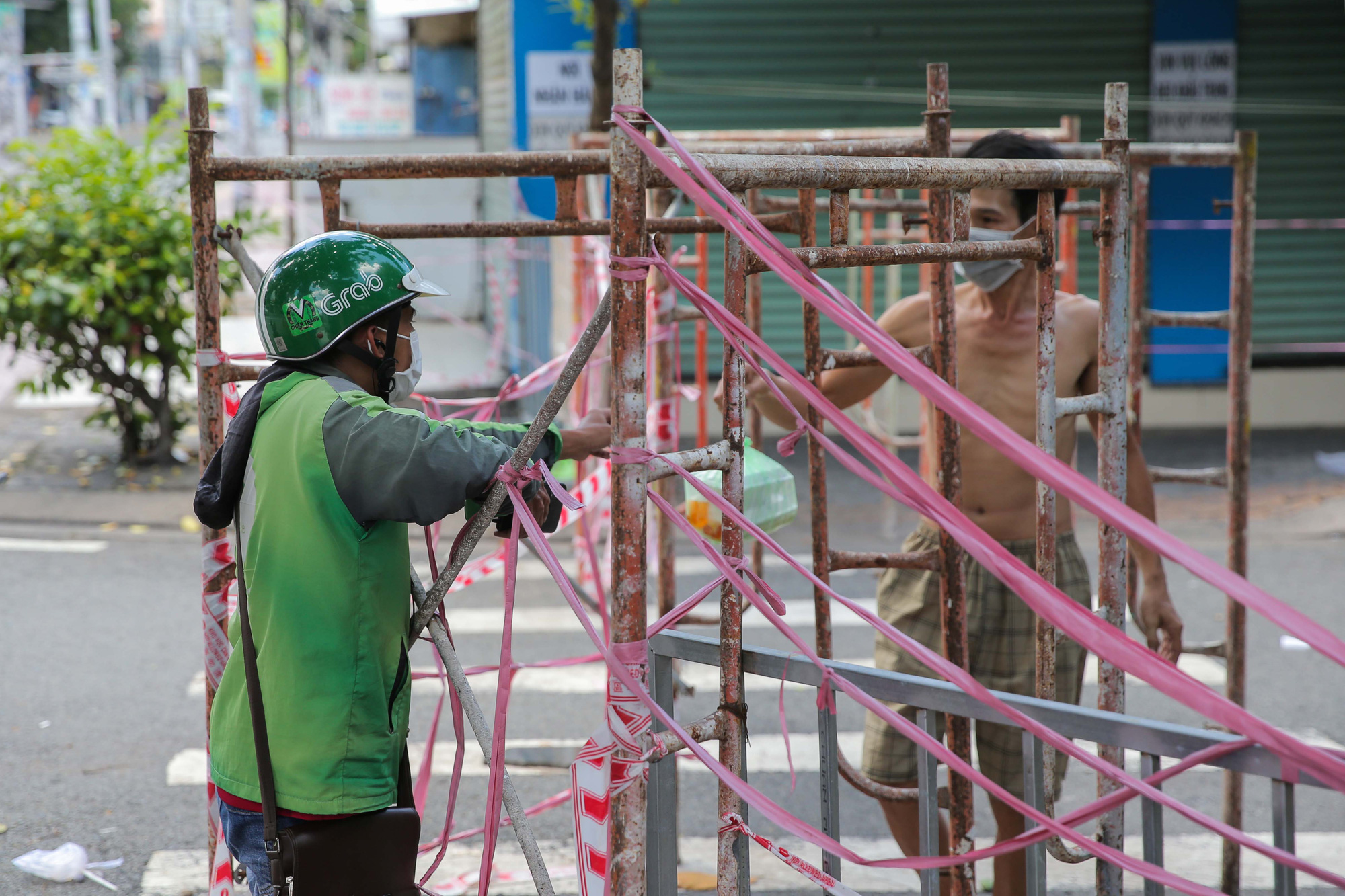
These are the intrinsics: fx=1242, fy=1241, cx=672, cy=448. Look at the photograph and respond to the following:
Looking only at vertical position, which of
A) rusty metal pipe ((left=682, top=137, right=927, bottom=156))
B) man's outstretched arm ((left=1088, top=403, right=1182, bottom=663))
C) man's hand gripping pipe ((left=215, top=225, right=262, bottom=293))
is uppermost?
rusty metal pipe ((left=682, top=137, right=927, bottom=156))

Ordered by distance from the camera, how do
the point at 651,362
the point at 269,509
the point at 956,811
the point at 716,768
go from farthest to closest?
1. the point at 651,362
2. the point at 956,811
3. the point at 269,509
4. the point at 716,768

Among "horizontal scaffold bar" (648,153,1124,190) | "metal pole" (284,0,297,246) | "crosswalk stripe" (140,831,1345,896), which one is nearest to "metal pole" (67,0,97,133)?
"metal pole" (284,0,297,246)

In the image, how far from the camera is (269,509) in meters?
2.25

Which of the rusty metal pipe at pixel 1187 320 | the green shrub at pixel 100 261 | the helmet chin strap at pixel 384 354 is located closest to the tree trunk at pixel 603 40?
the green shrub at pixel 100 261

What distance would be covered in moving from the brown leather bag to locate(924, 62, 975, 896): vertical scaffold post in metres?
1.30

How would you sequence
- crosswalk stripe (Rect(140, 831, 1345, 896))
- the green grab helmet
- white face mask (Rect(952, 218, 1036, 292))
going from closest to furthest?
the green grab helmet < white face mask (Rect(952, 218, 1036, 292)) < crosswalk stripe (Rect(140, 831, 1345, 896))

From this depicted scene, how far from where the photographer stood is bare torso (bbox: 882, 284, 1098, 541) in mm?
3398

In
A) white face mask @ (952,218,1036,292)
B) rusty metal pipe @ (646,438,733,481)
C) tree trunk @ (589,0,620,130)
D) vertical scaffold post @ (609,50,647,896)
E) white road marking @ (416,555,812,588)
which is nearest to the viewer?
vertical scaffold post @ (609,50,647,896)

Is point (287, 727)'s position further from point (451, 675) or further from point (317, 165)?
point (317, 165)

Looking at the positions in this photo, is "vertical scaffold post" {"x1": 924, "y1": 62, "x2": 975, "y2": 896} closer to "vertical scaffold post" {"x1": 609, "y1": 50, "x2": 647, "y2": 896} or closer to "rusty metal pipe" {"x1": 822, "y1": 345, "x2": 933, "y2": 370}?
"rusty metal pipe" {"x1": 822, "y1": 345, "x2": 933, "y2": 370}

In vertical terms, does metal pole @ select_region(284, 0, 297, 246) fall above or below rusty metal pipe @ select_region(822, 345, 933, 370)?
above

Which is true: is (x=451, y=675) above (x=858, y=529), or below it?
above

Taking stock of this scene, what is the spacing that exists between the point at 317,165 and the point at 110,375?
7.12 meters

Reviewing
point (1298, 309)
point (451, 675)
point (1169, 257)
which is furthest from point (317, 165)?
point (1298, 309)
